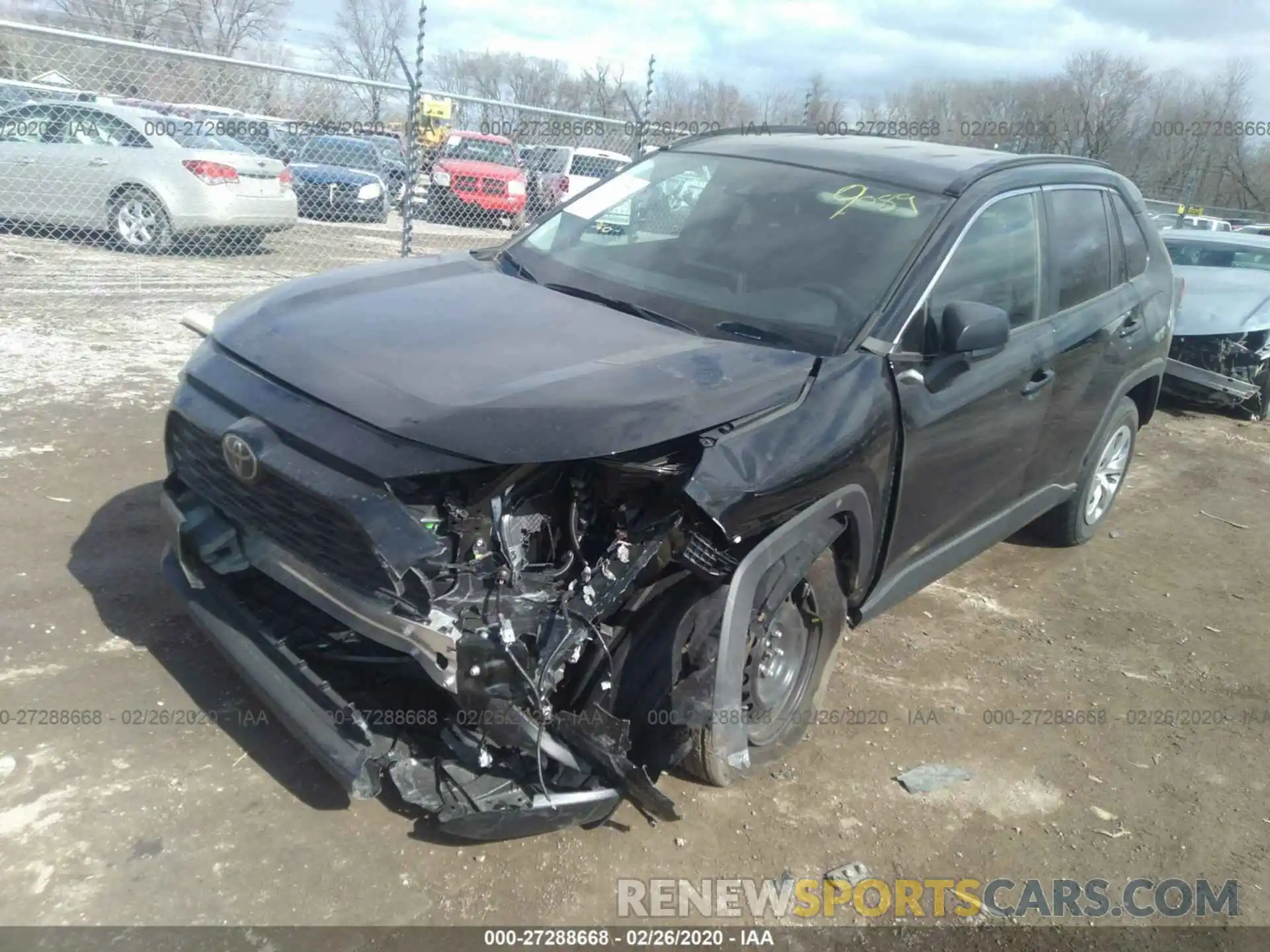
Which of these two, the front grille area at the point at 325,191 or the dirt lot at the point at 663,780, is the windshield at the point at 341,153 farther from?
the dirt lot at the point at 663,780

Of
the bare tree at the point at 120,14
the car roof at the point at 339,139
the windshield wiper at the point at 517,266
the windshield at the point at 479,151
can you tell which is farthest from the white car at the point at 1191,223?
the bare tree at the point at 120,14

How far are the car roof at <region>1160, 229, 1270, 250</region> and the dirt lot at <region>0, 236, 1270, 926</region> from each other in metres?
5.49

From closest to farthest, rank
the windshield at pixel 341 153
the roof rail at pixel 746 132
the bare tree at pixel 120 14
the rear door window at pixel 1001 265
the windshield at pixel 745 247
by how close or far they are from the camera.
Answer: the windshield at pixel 745 247 → the rear door window at pixel 1001 265 → the roof rail at pixel 746 132 → the windshield at pixel 341 153 → the bare tree at pixel 120 14

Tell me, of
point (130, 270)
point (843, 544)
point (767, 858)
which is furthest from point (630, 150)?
point (767, 858)

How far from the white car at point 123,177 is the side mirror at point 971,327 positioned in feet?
28.7

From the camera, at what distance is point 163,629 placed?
3648 mm

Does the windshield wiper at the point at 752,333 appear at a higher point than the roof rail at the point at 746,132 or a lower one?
lower

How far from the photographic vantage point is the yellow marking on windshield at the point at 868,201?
3668 millimetres

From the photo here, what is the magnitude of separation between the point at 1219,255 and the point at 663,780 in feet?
30.1

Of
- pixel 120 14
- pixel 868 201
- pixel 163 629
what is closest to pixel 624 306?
pixel 868 201

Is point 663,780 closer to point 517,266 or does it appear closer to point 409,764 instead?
point 409,764

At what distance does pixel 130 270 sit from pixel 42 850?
323 inches

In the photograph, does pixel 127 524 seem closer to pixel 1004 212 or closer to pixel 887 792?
pixel 887 792

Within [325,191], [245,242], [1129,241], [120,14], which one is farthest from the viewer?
[120,14]
